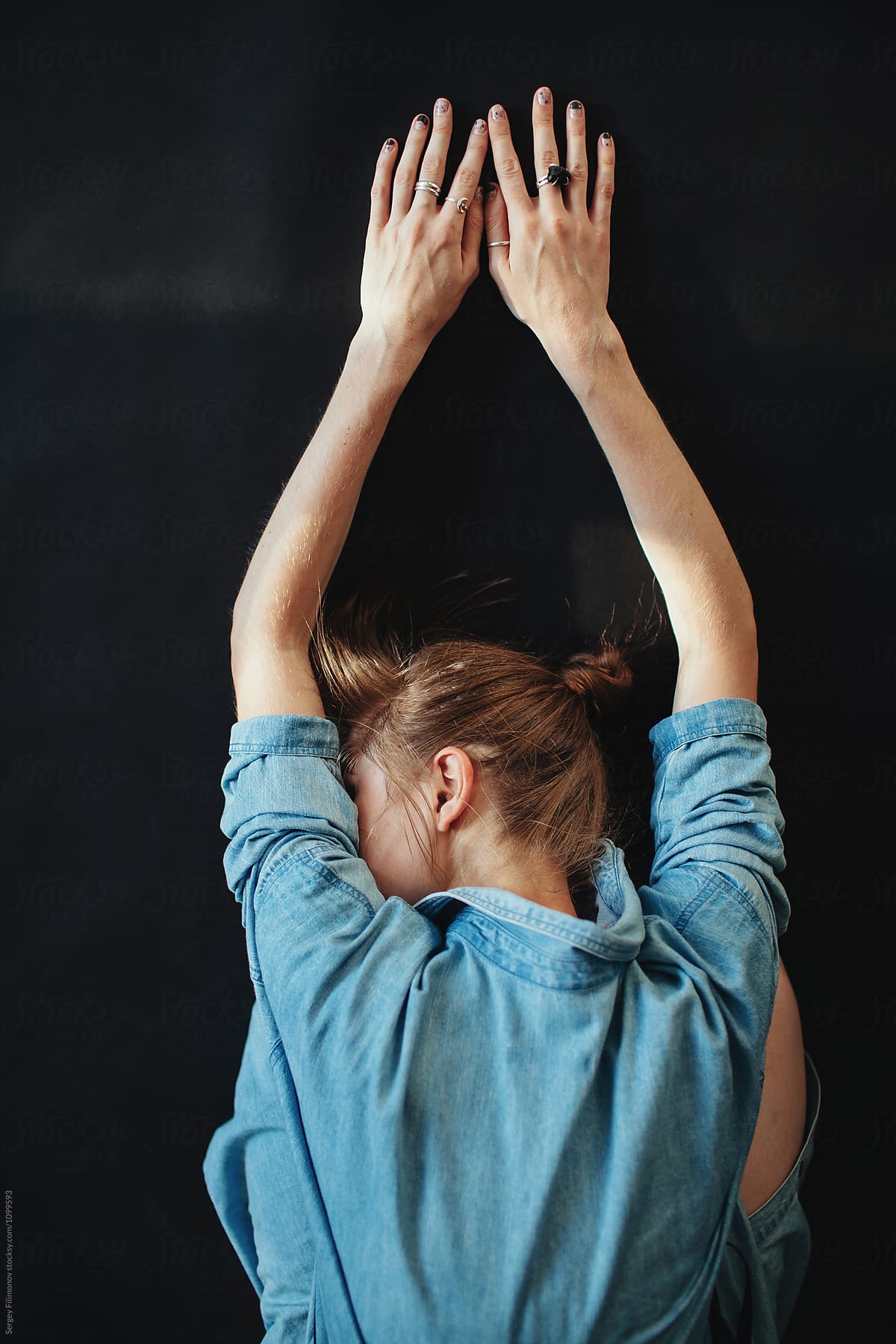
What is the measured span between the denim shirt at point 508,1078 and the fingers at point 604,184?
1.02 meters

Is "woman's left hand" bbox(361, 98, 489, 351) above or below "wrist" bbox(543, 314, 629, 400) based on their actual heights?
above

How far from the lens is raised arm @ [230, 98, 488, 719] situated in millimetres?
1263

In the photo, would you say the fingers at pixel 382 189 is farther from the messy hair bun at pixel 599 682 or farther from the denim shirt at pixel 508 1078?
the denim shirt at pixel 508 1078

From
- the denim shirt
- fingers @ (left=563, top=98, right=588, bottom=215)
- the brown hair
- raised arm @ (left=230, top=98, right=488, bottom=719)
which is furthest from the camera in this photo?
fingers @ (left=563, top=98, right=588, bottom=215)

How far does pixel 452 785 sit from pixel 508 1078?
1.27ft

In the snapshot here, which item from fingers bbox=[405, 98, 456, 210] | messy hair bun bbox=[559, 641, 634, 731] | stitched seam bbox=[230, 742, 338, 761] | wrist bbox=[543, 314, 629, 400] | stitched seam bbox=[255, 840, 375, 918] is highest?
fingers bbox=[405, 98, 456, 210]

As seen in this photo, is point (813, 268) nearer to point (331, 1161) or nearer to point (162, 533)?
point (162, 533)

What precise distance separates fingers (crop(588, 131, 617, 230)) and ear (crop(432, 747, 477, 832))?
0.95 meters

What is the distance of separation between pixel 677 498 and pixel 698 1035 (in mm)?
787

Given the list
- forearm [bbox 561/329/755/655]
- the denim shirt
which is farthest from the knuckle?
the denim shirt

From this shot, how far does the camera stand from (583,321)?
4.34 feet

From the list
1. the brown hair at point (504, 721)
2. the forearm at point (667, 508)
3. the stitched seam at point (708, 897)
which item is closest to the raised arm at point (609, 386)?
the forearm at point (667, 508)

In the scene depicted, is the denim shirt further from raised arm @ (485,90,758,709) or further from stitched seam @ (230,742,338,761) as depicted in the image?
raised arm @ (485,90,758,709)

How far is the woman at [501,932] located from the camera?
2.87 ft
